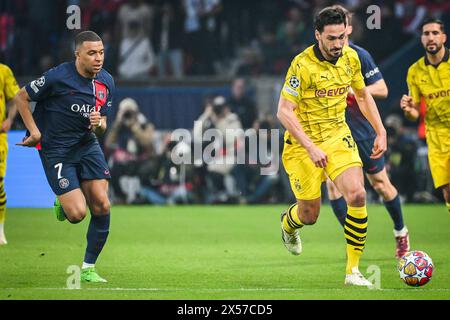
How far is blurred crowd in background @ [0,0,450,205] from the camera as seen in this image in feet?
64.0

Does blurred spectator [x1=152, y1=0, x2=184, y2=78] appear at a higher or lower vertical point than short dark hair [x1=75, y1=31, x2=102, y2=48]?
higher

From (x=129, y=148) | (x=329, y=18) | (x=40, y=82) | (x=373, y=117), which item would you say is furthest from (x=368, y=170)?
(x=129, y=148)

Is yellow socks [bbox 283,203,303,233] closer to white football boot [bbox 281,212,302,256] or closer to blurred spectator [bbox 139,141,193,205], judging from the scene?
white football boot [bbox 281,212,302,256]

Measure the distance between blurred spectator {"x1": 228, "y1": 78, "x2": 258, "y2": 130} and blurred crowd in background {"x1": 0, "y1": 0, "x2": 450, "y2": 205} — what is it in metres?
0.02

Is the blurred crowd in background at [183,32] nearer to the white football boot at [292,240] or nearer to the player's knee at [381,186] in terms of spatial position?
the player's knee at [381,186]

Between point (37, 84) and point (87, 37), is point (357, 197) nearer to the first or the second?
point (87, 37)

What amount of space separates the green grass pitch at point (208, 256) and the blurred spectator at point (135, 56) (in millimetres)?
4337

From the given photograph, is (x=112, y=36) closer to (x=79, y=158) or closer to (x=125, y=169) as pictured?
(x=125, y=169)

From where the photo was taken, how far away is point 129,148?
1984cm

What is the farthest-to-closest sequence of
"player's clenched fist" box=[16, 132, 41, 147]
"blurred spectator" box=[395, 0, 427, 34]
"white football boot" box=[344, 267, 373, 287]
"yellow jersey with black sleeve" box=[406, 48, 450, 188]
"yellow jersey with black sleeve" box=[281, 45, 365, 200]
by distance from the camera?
"blurred spectator" box=[395, 0, 427, 34]
"yellow jersey with black sleeve" box=[406, 48, 450, 188]
"player's clenched fist" box=[16, 132, 41, 147]
"yellow jersey with black sleeve" box=[281, 45, 365, 200]
"white football boot" box=[344, 267, 373, 287]

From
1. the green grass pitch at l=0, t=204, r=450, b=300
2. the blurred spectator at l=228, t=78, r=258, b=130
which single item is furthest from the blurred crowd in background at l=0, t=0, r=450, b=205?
the green grass pitch at l=0, t=204, r=450, b=300

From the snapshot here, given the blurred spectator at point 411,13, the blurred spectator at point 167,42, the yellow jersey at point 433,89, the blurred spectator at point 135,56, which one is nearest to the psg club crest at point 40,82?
the yellow jersey at point 433,89

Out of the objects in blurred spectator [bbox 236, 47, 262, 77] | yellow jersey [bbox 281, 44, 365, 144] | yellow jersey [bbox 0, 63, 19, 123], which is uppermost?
blurred spectator [bbox 236, 47, 262, 77]

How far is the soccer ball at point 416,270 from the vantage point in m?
8.92
